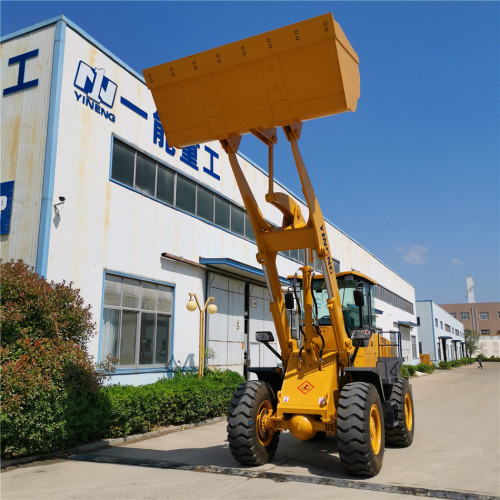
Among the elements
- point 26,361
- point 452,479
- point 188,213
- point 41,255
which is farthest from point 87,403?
point 188,213

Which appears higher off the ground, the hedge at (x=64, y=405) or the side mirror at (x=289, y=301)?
the side mirror at (x=289, y=301)

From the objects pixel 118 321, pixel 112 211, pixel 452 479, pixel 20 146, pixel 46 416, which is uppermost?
pixel 20 146

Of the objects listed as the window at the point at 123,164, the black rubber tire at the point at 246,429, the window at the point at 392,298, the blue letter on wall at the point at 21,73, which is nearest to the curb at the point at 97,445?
the black rubber tire at the point at 246,429

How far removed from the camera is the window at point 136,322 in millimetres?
11438

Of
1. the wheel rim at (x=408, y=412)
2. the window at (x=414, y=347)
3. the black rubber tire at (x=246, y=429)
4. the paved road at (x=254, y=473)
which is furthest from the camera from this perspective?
the window at (x=414, y=347)

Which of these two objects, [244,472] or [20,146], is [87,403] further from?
[20,146]

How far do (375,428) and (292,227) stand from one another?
3.13 meters

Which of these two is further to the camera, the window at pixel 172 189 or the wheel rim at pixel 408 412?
the window at pixel 172 189

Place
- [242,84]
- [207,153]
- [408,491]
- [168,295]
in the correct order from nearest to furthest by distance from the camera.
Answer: [408,491] < [242,84] < [168,295] < [207,153]

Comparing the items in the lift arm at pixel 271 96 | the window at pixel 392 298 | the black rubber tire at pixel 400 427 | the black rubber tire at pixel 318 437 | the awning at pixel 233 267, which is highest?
the window at pixel 392 298

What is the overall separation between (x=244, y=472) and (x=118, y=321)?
604 centimetres

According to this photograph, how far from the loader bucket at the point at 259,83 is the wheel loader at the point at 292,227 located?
12mm

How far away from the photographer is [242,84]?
626cm

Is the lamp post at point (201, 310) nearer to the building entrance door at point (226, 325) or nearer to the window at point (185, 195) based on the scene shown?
the building entrance door at point (226, 325)
